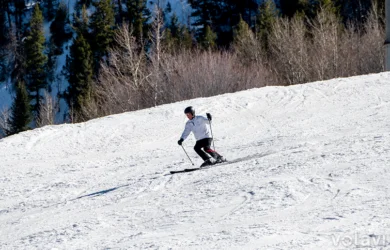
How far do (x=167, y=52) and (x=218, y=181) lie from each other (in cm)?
3399

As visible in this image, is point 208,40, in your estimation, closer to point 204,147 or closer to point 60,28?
point 60,28

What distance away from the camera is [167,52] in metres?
43.7

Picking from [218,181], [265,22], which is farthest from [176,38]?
[218,181]

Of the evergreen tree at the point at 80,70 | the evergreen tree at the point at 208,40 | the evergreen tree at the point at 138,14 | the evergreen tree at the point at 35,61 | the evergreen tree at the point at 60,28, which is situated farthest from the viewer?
the evergreen tree at the point at 60,28

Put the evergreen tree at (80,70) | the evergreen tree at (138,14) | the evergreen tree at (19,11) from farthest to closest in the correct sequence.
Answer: the evergreen tree at (19,11), the evergreen tree at (138,14), the evergreen tree at (80,70)

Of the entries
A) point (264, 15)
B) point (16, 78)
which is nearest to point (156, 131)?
point (264, 15)

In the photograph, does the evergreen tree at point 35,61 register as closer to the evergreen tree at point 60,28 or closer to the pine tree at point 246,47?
the evergreen tree at point 60,28

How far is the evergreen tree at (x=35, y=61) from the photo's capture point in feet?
180

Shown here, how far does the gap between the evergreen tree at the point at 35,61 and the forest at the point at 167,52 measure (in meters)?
0.10

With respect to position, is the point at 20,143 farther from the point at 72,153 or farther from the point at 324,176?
the point at 324,176

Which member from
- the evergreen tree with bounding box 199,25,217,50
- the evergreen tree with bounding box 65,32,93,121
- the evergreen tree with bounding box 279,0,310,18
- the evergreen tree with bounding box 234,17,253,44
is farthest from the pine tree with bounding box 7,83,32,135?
the evergreen tree with bounding box 279,0,310,18

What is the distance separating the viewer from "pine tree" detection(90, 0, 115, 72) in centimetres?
5162

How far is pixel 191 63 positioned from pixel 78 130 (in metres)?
21.2

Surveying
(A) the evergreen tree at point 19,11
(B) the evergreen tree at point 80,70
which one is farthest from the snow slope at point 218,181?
(A) the evergreen tree at point 19,11
